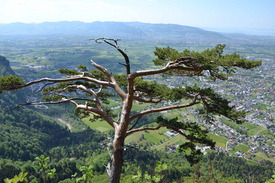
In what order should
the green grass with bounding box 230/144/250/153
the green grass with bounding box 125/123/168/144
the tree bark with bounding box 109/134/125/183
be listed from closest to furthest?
the tree bark with bounding box 109/134/125/183
the green grass with bounding box 230/144/250/153
the green grass with bounding box 125/123/168/144

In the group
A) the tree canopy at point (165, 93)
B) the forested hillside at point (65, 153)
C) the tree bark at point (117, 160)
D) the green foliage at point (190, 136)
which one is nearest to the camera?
the tree bark at point (117, 160)

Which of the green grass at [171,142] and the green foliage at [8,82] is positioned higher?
the green foliage at [8,82]

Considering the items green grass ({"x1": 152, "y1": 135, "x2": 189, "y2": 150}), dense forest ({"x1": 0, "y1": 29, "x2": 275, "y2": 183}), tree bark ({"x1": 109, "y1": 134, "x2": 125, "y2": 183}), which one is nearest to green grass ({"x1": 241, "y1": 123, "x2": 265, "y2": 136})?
dense forest ({"x1": 0, "y1": 29, "x2": 275, "y2": 183})

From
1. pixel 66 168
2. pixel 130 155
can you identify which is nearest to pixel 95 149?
pixel 130 155

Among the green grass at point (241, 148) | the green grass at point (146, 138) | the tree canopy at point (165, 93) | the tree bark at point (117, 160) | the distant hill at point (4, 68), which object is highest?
the tree canopy at point (165, 93)

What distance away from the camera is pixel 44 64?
122 meters

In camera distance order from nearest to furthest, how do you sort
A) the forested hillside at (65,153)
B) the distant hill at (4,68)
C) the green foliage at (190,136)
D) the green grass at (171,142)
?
the green foliage at (190,136) < the forested hillside at (65,153) < the green grass at (171,142) < the distant hill at (4,68)

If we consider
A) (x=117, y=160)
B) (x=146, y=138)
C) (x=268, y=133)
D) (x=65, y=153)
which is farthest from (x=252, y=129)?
(x=117, y=160)

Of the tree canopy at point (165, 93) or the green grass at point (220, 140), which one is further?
the green grass at point (220, 140)

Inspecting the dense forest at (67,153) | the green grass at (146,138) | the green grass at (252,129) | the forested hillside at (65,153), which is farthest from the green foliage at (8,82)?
the green grass at (252,129)

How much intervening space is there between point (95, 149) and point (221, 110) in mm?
43604

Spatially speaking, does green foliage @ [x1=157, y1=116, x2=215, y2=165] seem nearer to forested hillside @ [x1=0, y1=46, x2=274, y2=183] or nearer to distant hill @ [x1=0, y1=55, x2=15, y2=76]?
forested hillside @ [x1=0, y1=46, x2=274, y2=183]

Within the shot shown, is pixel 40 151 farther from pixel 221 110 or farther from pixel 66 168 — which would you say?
pixel 221 110

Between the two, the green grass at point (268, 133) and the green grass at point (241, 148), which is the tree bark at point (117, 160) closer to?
the green grass at point (241, 148)
